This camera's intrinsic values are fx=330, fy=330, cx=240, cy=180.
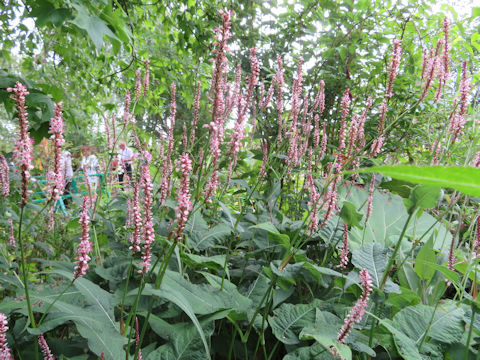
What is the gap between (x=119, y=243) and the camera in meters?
2.08

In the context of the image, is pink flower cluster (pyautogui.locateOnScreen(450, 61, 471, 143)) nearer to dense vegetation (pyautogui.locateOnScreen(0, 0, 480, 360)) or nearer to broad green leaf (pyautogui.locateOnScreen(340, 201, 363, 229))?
dense vegetation (pyautogui.locateOnScreen(0, 0, 480, 360))

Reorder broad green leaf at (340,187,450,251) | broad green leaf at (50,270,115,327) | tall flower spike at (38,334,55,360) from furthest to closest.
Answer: broad green leaf at (340,187,450,251) → broad green leaf at (50,270,115,327) → tall flower spike at (38,334,55,360)

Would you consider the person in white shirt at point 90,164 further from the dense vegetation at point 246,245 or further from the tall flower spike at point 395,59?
the tall flower spike at point 395,59

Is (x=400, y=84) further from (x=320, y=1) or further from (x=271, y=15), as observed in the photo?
(x=271, y=15)

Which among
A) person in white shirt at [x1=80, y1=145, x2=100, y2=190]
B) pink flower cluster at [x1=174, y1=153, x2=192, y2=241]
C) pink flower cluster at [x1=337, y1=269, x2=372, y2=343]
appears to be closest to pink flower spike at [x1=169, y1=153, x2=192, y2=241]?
pink flower cluster at [x1=174, y1=153, x2=192, y2=241]

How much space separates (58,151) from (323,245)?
1.69 meters

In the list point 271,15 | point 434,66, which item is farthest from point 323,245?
point 271,15

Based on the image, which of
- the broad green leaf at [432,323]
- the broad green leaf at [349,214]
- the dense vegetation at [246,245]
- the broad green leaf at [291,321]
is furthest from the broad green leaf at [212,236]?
the broad green leaf at [432,323]

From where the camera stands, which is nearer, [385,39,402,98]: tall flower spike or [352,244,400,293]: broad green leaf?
[352,244,400,293]: broad green leaf

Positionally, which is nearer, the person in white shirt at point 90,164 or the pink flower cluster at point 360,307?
the pink flower cluster at point 360,307

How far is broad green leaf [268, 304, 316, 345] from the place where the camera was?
1.36 m

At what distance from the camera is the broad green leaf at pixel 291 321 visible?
1356 mm

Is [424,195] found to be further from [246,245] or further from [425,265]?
[246,245]

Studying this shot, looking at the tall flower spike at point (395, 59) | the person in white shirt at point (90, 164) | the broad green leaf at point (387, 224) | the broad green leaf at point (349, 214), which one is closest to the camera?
the broad green leaf at point (349, 214)
